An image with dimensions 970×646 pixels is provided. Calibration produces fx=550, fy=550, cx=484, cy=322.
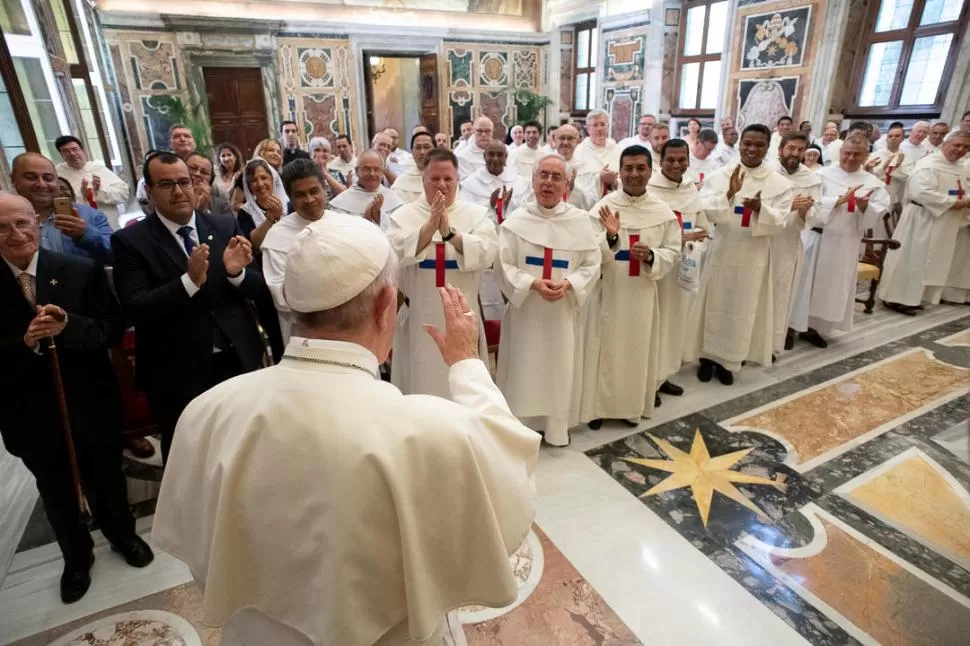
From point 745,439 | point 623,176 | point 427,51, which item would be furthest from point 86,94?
point 745,439

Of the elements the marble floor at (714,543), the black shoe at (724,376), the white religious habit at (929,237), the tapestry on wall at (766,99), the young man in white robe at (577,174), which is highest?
the tapestry on wall at (766,99)

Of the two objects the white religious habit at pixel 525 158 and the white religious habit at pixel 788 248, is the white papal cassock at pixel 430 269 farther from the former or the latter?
the white religious habit at pixel 525 158

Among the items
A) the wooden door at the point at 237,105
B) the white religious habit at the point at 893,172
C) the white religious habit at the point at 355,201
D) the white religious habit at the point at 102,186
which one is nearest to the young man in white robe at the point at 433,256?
the white religious habit at the point at 355,201

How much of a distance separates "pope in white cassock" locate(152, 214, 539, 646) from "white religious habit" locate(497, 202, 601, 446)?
7.69 ft

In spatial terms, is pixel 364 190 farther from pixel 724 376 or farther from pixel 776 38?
pixel 776 38

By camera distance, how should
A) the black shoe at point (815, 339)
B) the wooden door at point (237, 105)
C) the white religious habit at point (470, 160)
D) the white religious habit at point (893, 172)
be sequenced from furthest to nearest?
the wooden door at point (237, 105)
the white religious habit at point (470, 160)
the white religious habit at point (893, 172)
the black shoe at point (815, 339)

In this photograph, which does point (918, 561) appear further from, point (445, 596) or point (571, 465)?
point (445, 596)

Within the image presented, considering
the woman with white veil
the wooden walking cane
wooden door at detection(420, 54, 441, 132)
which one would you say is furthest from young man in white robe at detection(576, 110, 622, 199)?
wooden door at detection(420, 54, 441, 132)

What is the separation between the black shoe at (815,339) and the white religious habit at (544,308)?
330 cm

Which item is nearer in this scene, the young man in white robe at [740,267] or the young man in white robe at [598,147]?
the young man in white robe at [740,267]

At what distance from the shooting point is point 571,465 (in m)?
3.78

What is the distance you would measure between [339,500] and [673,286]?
12.5ft

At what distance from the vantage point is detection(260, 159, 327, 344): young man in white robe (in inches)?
126

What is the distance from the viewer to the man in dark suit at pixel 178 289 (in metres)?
2.61
